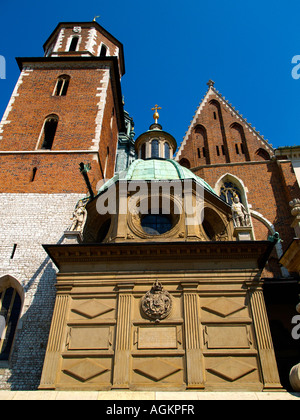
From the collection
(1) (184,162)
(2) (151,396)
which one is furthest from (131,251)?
(1) (184,162)

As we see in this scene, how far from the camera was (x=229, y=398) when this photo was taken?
21.7ft

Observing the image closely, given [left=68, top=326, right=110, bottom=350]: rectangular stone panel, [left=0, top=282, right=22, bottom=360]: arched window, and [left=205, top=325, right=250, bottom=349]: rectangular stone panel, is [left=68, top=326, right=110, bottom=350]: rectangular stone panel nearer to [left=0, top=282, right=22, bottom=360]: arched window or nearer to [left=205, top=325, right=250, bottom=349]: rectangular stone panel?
[left=205, top=325, right=250, bottom=349]: rectangular stone panel

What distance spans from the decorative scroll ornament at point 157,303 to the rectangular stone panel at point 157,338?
1.03 ft

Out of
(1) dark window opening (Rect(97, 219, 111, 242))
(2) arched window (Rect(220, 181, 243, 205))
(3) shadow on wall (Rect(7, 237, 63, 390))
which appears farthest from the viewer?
(2) arched window (Rect(220, 181, 243, 205))

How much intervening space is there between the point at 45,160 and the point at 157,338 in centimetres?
1041

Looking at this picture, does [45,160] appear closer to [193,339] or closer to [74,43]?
[193,339]

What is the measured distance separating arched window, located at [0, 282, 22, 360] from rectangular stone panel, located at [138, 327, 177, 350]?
4712mm

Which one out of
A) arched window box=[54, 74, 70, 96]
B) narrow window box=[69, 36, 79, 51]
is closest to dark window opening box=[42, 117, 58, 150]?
arched window box=[54, 74, 70, 96]

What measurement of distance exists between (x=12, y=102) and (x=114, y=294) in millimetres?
13745

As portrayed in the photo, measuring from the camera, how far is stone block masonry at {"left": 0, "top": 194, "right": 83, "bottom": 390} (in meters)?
10.6

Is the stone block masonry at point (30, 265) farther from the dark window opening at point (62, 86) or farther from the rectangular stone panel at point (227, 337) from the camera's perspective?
the dark window opening at point (62, 86)

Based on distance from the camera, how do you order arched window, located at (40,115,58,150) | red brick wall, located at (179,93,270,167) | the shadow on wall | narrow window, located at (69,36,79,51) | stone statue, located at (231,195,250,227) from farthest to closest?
1. narrow window, located at (69,36,79,51)
2. red brick wall, located at (179,93,270,167)
3. arched window, located at (40,115,58,150)
4. stone statue, located at (231,195,250,227)
5. the shadow on wall

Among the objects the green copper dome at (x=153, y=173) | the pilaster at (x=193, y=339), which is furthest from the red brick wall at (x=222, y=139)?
the pilaster at (x=193, y=339)

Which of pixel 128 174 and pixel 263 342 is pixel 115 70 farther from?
pixel 263 342
